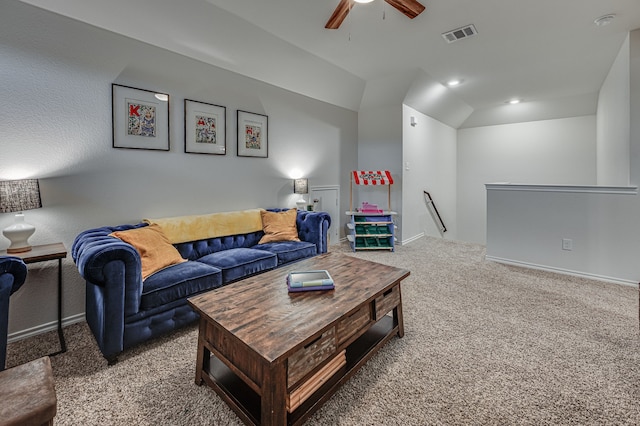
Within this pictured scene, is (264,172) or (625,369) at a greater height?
(264,172)

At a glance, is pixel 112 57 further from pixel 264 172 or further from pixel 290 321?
pixel 290 321

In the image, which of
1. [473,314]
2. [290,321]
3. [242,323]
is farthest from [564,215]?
[242,323]

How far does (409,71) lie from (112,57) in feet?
11.8

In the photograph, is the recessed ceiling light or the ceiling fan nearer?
the ceiling fan

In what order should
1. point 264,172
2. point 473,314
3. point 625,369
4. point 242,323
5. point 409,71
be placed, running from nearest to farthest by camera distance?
point 242,323 < point 625,369 < point 473,314 < point 264,172 < point 409,71

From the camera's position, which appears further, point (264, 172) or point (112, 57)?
point (264, 172)

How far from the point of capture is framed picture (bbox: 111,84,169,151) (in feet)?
8.39

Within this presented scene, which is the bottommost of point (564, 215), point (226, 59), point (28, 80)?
point (564, 215)

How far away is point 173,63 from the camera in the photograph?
2898 millimetres

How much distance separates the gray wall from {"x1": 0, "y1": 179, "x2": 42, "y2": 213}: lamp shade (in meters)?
0.24

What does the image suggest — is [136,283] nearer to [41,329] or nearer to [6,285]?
[6,285]

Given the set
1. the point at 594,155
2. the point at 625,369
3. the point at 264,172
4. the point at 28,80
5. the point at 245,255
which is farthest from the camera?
the point at 594,155

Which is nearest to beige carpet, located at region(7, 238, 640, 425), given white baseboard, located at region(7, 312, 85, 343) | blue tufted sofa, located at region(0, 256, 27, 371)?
white baseboard, located at region(7, 312, 85, 343)

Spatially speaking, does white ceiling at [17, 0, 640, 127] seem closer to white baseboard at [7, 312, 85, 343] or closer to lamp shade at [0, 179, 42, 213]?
lamp shade at [0, 179, 42, 213]
